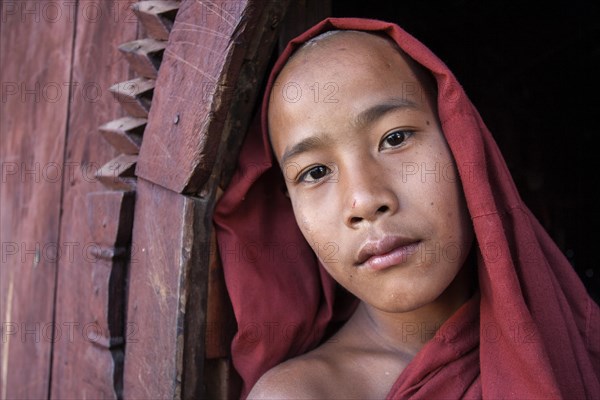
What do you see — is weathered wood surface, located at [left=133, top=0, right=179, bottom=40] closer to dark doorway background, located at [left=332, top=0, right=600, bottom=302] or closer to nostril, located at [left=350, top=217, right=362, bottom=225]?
nostril, located at [left=350, top=217, right=362, bottom=225]

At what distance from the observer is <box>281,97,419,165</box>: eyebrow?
103 cm

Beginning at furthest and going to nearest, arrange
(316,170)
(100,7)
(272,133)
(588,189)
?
(588,189)
(100,7)
(272,133)
(316,170)

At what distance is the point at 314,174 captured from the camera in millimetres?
1116

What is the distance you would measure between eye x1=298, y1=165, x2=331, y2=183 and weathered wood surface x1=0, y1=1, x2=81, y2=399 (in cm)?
71

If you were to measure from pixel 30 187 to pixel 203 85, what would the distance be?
906mm

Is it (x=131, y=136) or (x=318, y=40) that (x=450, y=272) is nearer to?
(x=318, y=40)

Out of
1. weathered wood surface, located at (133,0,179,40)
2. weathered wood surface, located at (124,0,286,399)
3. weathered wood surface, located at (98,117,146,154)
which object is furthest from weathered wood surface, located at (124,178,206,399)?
weathered wood surface, located at (133,0,179,40)

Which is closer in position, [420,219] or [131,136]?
[420,219]

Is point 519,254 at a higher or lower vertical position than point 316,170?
lower

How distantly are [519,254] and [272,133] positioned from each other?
56 centimetres

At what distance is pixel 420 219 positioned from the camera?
0.99 metres

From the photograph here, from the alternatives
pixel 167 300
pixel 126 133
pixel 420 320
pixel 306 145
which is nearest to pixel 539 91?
pixel 420 320

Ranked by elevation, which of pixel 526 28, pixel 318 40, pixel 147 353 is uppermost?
pixel 526 28

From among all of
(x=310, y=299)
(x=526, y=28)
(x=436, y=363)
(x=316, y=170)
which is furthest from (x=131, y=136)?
(x=526, y=28)
